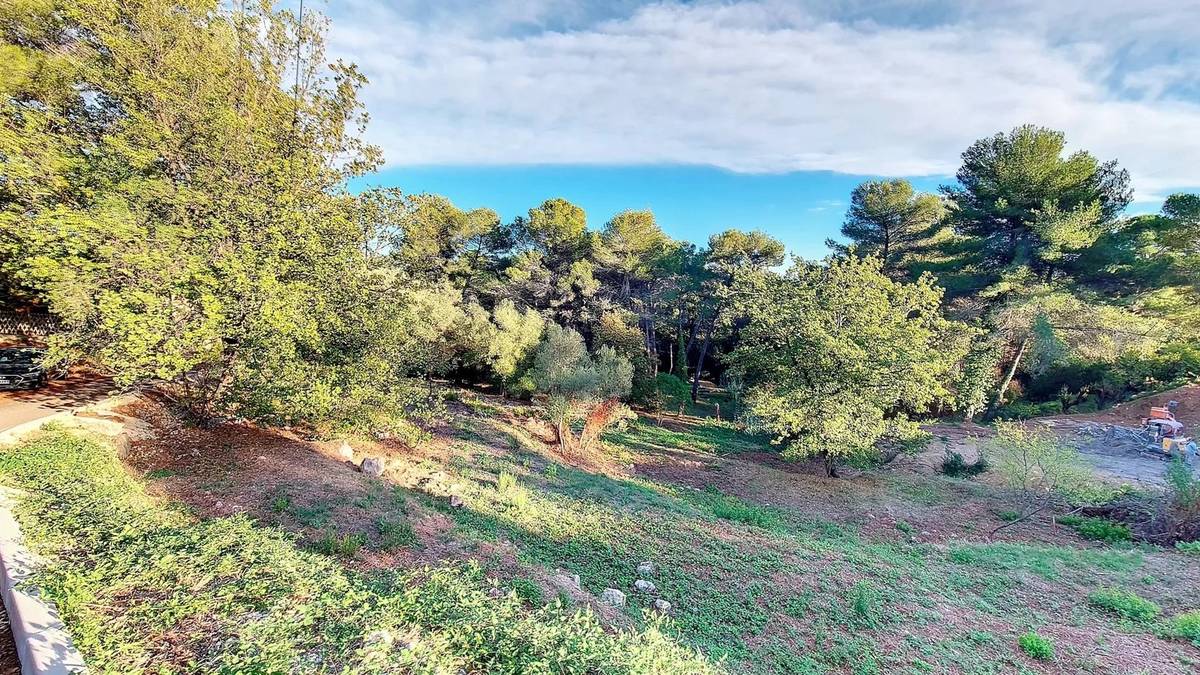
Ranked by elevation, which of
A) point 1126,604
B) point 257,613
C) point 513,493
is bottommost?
point 513,493

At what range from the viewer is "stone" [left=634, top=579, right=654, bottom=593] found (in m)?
5.74

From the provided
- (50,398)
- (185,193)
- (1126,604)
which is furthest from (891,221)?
(50,398)

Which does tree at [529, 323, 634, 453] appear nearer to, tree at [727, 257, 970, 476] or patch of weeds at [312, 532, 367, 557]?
tree at [727, 257, 970, 476]

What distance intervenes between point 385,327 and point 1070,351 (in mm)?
23478

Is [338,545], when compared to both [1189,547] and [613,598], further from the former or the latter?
[1189,547]

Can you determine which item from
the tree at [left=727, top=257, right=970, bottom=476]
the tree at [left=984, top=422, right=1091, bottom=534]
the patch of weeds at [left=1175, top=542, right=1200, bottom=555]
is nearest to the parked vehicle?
the tree at [left=727, top=257, right=970, bottom=476]

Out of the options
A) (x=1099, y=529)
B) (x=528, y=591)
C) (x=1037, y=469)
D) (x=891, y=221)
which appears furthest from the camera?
(x=891, y=221)

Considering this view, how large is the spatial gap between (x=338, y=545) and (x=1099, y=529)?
13.6 meters

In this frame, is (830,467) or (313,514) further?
(830,467)

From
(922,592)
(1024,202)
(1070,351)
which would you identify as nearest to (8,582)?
(922,592)

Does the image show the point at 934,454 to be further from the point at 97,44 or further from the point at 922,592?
the point at 97,44

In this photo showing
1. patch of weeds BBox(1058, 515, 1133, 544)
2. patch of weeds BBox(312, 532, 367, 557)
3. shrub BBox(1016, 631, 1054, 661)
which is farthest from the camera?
patch of weeds BBox(1058, 515, 1133, 544)

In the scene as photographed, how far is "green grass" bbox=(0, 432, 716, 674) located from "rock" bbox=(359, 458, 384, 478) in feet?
14.9

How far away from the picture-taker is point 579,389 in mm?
14633
